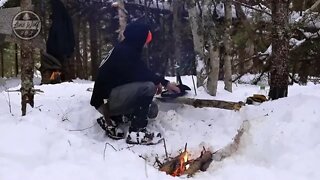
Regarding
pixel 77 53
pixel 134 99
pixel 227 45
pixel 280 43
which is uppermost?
pixel 280 43

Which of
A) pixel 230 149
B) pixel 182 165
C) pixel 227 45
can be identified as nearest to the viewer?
pixel 182 165

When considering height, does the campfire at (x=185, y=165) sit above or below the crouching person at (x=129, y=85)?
below

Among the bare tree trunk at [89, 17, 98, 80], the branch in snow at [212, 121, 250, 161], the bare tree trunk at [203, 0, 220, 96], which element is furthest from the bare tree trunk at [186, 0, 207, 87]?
the bare tree trunk at [89, 17, 98, 80]

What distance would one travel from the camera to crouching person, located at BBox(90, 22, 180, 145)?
462 cm

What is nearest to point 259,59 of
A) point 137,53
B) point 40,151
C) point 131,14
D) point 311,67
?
point 311,67

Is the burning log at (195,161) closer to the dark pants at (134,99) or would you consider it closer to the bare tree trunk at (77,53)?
the dark pants at (134,99)

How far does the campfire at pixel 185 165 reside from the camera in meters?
3.78

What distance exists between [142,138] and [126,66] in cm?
75

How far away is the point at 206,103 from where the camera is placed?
5117mm

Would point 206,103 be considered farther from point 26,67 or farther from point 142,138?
point 26,67

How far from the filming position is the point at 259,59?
9883 mm

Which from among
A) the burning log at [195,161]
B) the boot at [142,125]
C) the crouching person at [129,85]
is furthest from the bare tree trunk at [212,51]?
the burning log at [195,161]

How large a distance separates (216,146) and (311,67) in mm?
5856

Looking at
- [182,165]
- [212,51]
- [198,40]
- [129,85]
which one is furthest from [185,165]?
[198,40]
